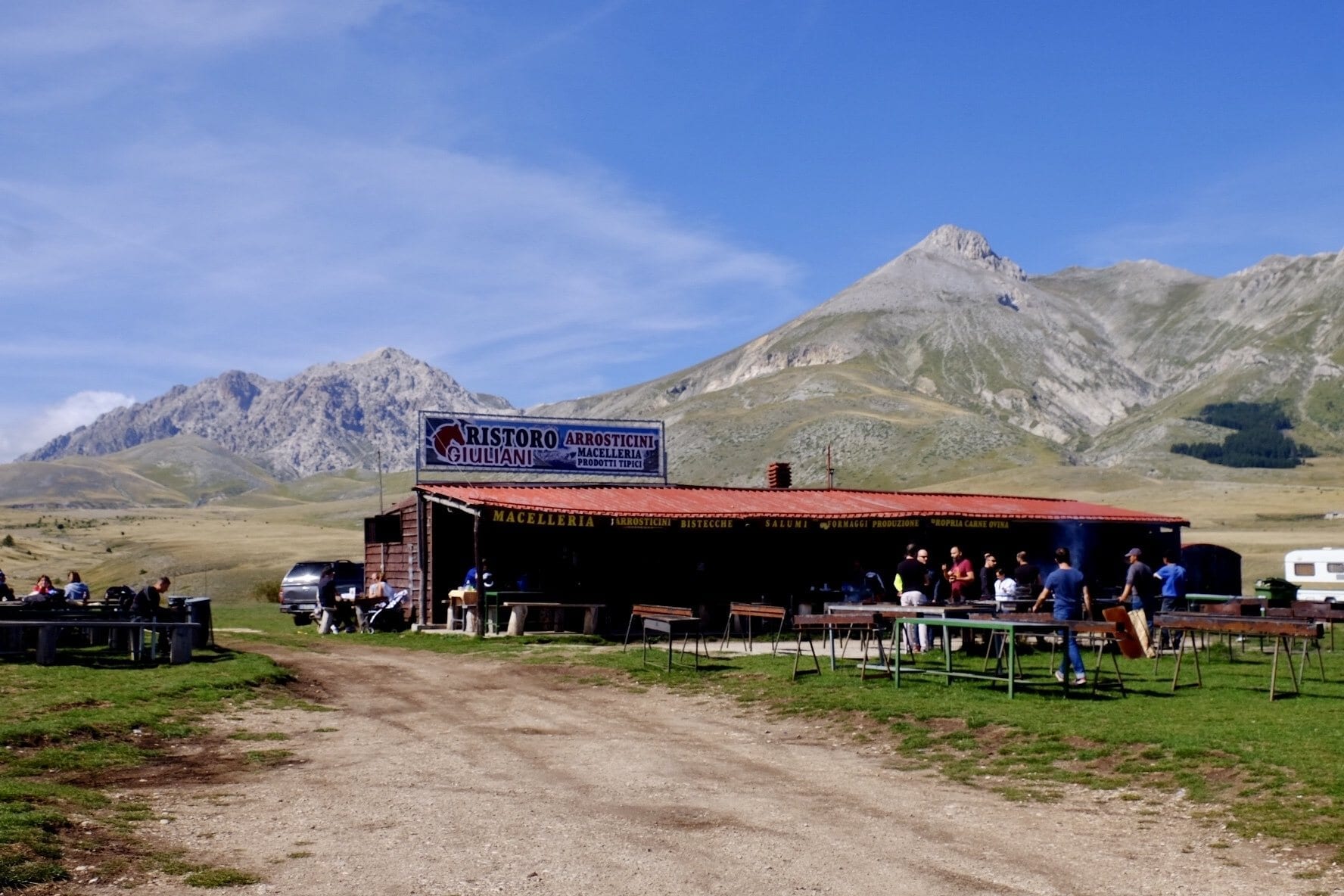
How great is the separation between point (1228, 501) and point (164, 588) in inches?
4138

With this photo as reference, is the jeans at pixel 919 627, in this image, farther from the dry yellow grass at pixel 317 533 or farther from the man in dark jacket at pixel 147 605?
the dry yellow grass at pixel 317 533

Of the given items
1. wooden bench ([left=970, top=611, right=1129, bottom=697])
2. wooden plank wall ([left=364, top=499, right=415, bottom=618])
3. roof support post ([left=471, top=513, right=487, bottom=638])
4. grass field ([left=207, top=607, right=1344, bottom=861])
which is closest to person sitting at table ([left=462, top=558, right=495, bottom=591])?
roof support post ([left=471, top=513, right=487, bottom=638])

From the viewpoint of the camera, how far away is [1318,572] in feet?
114

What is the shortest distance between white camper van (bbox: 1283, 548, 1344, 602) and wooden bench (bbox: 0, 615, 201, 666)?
28.9 metres

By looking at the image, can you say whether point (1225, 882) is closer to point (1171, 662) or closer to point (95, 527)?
point (1171, 662)

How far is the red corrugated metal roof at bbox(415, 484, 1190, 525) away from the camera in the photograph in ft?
90.8

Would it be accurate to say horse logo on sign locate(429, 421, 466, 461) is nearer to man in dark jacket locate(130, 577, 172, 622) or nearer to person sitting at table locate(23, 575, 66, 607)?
person sitting at table locate(23, 575, 66, 607)

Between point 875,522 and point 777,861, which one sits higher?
point 875,522

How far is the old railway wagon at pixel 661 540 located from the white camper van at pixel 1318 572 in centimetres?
702

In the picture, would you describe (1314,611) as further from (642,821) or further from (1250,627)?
(642,821)

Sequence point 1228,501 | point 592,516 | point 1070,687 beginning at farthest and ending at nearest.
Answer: point 1228,501, point 592,516, point 1070,687

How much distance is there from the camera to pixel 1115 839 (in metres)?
8.31

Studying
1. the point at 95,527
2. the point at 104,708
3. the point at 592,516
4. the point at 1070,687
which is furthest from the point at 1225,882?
the point at 95,527

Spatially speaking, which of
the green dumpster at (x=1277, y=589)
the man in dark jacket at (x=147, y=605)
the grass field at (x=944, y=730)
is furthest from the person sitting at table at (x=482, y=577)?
the green dumpster at (x=1277, y=589)
